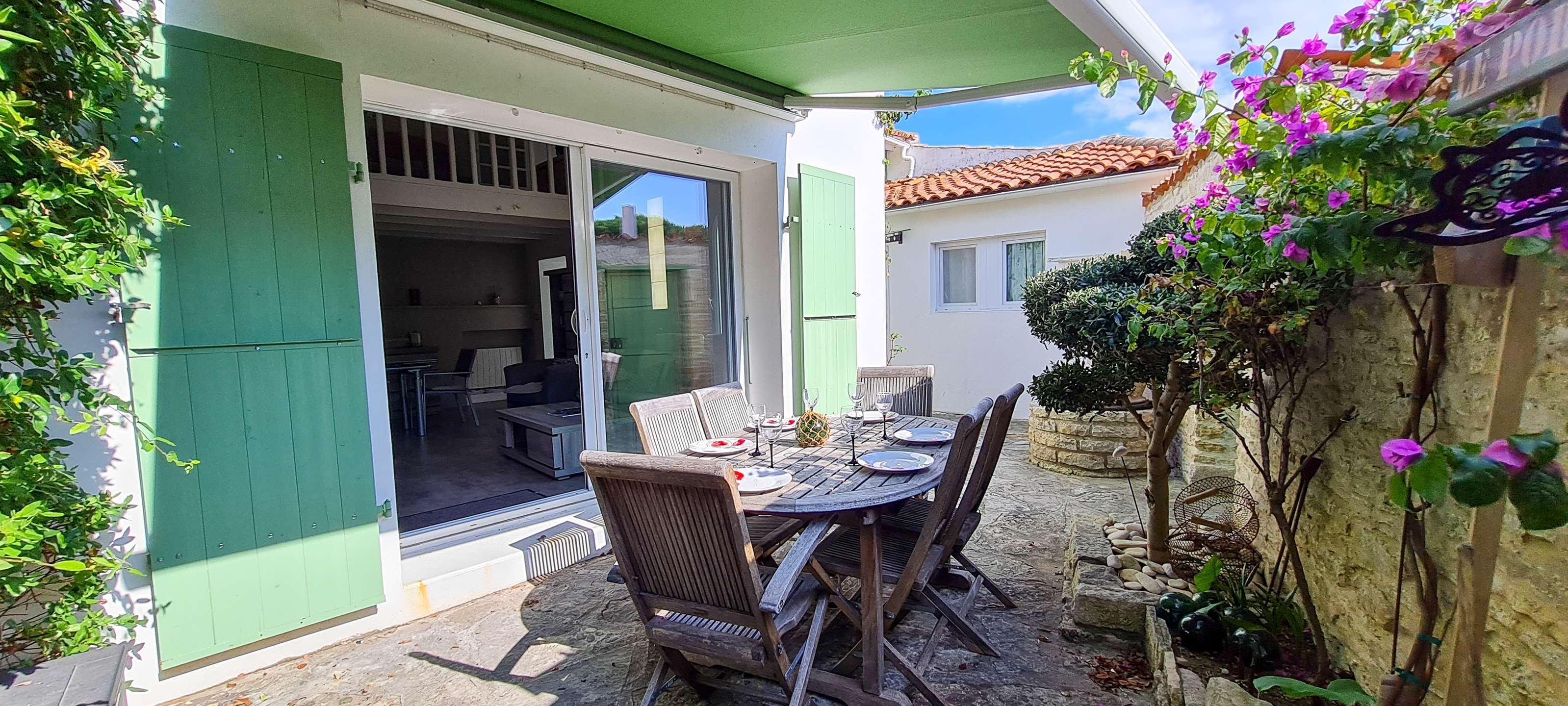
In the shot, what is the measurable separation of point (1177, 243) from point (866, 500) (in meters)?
1.33

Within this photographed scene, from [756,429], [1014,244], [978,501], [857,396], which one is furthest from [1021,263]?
[756,429]

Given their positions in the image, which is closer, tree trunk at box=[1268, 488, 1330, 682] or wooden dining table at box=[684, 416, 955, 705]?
tree trunk at box=[1268, 488, 1330, 682]

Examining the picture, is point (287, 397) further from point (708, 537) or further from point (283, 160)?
point (708, 537)

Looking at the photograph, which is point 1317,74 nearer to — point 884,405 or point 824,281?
point 884,405

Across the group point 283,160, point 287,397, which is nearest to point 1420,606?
point 287,397

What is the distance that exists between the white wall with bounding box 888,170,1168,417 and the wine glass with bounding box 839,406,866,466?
3757mm

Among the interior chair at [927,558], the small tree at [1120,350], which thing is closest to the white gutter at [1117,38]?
the small tree at [1120,350]

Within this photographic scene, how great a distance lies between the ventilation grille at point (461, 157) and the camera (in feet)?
20.3

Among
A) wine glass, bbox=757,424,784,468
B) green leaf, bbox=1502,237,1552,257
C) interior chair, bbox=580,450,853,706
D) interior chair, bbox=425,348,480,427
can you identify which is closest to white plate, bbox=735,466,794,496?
wine glass, bbox=757,424,784,468

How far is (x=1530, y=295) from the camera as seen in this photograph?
3.87ft

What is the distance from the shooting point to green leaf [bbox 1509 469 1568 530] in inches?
34.9

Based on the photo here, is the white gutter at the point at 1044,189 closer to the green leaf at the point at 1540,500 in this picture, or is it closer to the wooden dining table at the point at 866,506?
the wooden dining table at the point at 866,506

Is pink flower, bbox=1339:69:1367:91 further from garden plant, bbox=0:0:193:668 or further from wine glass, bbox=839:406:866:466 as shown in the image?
garden plant, bbox=0:0:193:668

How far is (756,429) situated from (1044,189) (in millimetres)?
5232
